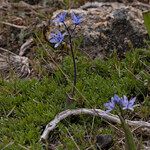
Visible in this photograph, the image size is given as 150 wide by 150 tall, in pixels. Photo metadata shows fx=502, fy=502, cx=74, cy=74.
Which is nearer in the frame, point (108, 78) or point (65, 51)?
point (108, 78)

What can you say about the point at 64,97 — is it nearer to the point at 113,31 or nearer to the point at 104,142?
the point at 104,142

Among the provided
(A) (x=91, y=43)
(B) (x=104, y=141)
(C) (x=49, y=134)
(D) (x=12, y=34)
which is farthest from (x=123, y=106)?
(D) (x=12, y=34)

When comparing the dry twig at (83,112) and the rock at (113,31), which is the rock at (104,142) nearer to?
the dry twig at (83,112)

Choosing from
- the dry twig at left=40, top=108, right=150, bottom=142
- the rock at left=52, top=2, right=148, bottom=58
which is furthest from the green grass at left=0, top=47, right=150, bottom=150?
the rock at left=52, top=2, right=148, bottom=58

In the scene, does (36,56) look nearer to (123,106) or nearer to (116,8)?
(116,8)

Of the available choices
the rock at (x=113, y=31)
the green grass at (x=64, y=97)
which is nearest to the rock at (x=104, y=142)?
the green grass at (x=64, y=97)

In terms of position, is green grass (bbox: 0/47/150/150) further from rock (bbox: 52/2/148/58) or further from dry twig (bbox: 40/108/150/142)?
rock (bbox: 52/2/148/58)
